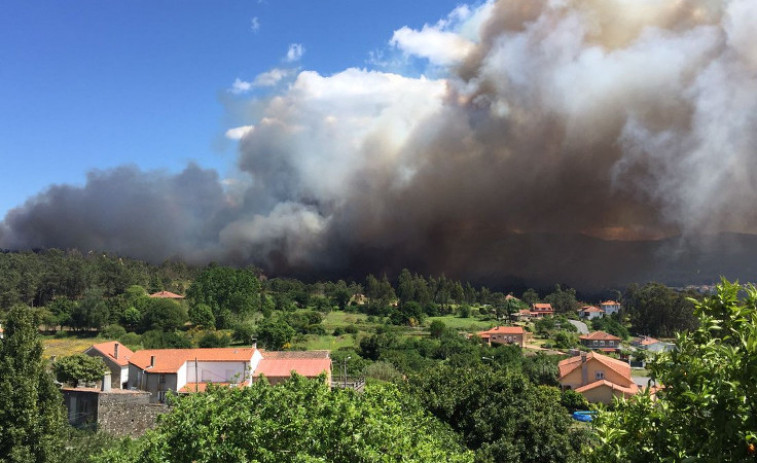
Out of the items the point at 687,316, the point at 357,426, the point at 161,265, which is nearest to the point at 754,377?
the point at 357,426

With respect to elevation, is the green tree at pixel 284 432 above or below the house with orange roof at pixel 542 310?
below

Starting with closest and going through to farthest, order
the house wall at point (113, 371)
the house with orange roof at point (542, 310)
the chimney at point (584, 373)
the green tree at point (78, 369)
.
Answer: the green tree at point (78, 369), the house wall at point (113, 371), the chimney at point (584, 373), the house with orange roof at point (542, 310)

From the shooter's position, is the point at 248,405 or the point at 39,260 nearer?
the point at 248,405

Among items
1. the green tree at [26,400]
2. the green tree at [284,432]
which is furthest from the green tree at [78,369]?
the green tree at [284,432]

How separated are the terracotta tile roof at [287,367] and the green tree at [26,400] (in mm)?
15394

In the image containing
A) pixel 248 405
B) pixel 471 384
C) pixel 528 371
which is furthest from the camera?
pixel 528 371

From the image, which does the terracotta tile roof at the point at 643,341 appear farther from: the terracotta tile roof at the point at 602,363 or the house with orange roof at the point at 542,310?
the terracotta tile roof at the point at 602,363

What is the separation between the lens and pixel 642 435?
6.05 m

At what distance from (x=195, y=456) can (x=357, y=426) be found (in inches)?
99.3

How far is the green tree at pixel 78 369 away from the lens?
28.8 metres

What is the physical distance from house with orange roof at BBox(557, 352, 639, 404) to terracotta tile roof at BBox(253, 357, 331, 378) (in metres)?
19.3

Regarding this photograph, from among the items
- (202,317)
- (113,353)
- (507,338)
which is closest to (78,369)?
(113,353)

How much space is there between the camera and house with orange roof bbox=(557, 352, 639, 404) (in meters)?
39.0

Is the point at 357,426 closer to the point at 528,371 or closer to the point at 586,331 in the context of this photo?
the point at 528,371
